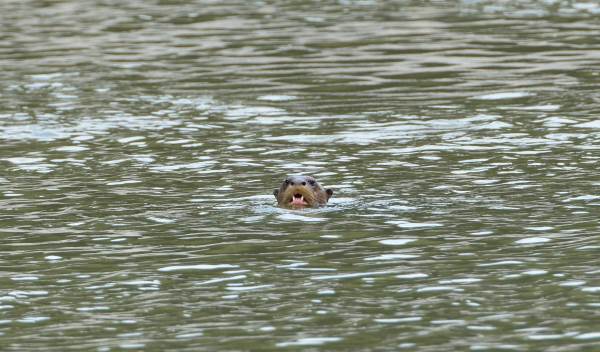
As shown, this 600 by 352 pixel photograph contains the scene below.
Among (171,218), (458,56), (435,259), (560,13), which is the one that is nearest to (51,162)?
(171,218)

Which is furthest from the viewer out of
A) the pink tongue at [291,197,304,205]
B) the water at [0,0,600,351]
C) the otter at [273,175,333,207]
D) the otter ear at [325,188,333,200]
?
the otter ear at [325,188,333,200]

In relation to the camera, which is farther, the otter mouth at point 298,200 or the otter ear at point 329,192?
the otter ear at point 329,192

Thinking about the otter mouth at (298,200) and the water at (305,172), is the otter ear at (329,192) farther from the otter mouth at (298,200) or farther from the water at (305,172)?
the otter mouth at (298,200)

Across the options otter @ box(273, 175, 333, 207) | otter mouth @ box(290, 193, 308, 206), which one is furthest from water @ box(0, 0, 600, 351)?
otter mouth @ box(290, 193, 308, 206)

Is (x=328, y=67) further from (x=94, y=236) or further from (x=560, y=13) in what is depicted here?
(x=94, y=236)

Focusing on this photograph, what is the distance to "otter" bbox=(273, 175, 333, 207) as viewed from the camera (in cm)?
1753

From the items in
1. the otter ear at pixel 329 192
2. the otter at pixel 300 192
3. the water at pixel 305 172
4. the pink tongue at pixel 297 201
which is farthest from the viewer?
the otter ear at pixel 329 192

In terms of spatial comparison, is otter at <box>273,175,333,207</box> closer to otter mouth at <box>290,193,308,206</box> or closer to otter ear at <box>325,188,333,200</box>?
otter mouth at <box>290,193,308,206</box>

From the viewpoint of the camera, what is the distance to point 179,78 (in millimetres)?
31016

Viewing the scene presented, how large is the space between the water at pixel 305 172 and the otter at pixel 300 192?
19cm

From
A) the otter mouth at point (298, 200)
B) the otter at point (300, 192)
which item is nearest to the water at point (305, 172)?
the otter at point (300, 192)

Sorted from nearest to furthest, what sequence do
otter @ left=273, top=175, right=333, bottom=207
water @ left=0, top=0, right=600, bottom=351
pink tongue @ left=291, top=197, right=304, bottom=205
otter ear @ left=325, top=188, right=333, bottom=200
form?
1. water @ left=0, top=0, right=600, bottom=351
2. otter @ left=273, top=175, right=333, bottom=207
3. pink tongue @ left=291, top=197, right=304, bottom=205
4. otter ear @ left=325, top=188, right=333, bottom=200

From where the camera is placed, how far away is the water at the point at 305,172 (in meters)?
12.2

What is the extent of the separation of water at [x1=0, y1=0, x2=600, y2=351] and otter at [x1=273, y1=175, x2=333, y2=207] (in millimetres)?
193
